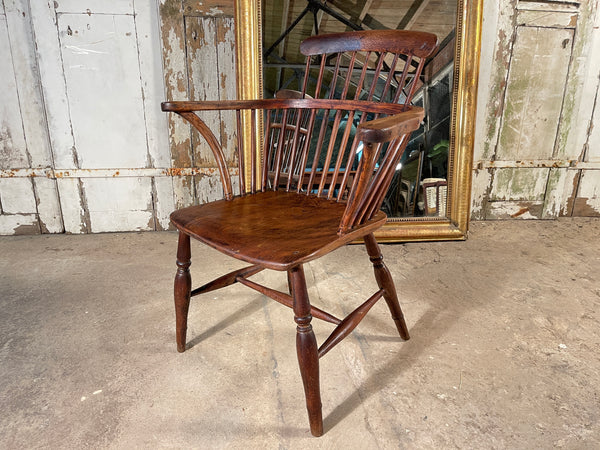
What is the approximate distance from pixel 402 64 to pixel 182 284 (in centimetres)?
146

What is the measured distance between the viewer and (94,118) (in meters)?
2.31

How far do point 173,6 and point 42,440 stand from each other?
6.72 feet

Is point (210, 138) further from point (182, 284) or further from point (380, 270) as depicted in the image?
point (380, 270)

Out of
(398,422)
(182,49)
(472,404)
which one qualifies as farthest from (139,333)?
(182,49)

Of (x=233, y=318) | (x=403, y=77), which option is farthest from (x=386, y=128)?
(x=233, y=318)

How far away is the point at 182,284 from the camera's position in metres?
1.29

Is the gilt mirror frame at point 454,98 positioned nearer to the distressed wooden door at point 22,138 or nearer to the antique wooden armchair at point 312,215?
the antique wooden armchair at point 312,215

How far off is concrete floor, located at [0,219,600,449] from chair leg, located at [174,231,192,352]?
0.09 m

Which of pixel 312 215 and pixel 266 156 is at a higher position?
pixel 266 156

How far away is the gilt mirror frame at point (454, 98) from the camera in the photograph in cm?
211

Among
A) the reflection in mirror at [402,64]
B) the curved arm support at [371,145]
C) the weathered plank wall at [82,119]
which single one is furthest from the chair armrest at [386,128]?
the weathered plank wall at [82,119]

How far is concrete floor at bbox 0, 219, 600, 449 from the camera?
107cm

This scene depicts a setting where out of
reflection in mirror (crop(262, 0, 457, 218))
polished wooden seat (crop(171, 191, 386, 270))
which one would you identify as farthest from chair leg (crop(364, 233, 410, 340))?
reflection in mirror (crop(262, 0, 457, 218))

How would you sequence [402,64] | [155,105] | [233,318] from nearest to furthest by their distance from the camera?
[233,318], [402,64], [155,105]
